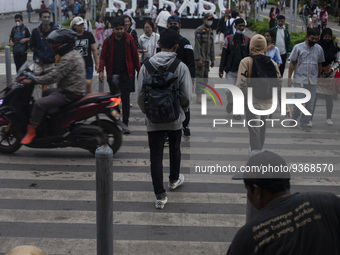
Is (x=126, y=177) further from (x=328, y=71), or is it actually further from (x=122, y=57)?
(x=328, y=71)

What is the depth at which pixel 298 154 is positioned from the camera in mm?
8688

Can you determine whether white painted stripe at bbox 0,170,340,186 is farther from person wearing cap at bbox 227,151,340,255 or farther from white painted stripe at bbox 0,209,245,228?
person wearing cap at bbox 227,151,340,255

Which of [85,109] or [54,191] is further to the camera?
[85,109]

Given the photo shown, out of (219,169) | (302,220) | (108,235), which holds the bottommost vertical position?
(219,169)

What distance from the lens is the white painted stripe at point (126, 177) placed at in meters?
7.47

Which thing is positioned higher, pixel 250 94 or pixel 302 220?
pixel 302 220

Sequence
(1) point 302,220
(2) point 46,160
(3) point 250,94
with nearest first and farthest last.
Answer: (1) point 302,220
(3) point 250,94
(2) point 46,160

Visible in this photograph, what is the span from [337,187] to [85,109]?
3.39 m

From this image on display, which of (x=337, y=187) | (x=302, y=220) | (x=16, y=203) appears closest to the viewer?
(x=302, y=220)

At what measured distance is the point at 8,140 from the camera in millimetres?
8500

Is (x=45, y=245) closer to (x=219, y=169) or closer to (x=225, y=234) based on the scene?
(x=225, y=234)

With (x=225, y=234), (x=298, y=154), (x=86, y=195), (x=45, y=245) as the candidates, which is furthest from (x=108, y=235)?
(x=298, y=154)

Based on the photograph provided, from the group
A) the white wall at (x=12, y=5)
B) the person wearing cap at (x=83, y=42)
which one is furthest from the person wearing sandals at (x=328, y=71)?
the white wall at (x=12, y=5)

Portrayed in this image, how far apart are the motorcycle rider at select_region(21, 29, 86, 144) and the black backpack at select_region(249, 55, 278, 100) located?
7.53 ft
